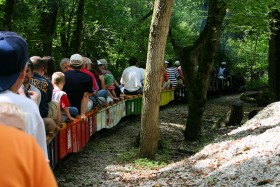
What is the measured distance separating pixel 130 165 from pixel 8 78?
7.47 meters

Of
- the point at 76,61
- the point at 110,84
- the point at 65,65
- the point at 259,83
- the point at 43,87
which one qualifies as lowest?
the point at 259,83

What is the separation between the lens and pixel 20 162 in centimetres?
126

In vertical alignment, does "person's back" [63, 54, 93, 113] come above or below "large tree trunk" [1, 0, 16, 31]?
below

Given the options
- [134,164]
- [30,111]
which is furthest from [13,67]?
[134,164]

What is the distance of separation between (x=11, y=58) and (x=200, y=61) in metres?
10.9

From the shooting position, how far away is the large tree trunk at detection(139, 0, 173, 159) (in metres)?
9.64

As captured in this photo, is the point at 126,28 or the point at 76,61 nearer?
the point at 76,61

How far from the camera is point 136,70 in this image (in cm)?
1524

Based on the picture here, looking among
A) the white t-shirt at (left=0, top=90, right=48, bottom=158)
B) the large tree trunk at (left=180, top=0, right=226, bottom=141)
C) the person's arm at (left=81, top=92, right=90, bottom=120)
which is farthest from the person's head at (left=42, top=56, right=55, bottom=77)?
the large tree trunk at (left=180, top=0, right=226, bottom=141)

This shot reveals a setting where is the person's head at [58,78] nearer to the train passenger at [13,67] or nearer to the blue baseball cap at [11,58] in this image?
the train passenger at [13,67]

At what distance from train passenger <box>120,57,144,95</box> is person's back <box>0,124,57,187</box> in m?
13.7

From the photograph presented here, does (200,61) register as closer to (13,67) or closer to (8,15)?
(8,15)

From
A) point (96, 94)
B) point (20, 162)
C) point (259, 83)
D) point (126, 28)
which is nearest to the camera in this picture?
point (20, 162)

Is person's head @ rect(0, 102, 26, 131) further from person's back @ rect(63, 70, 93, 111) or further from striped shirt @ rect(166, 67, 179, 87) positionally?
striped shirt @ rect(166, 67, 179, 87)
